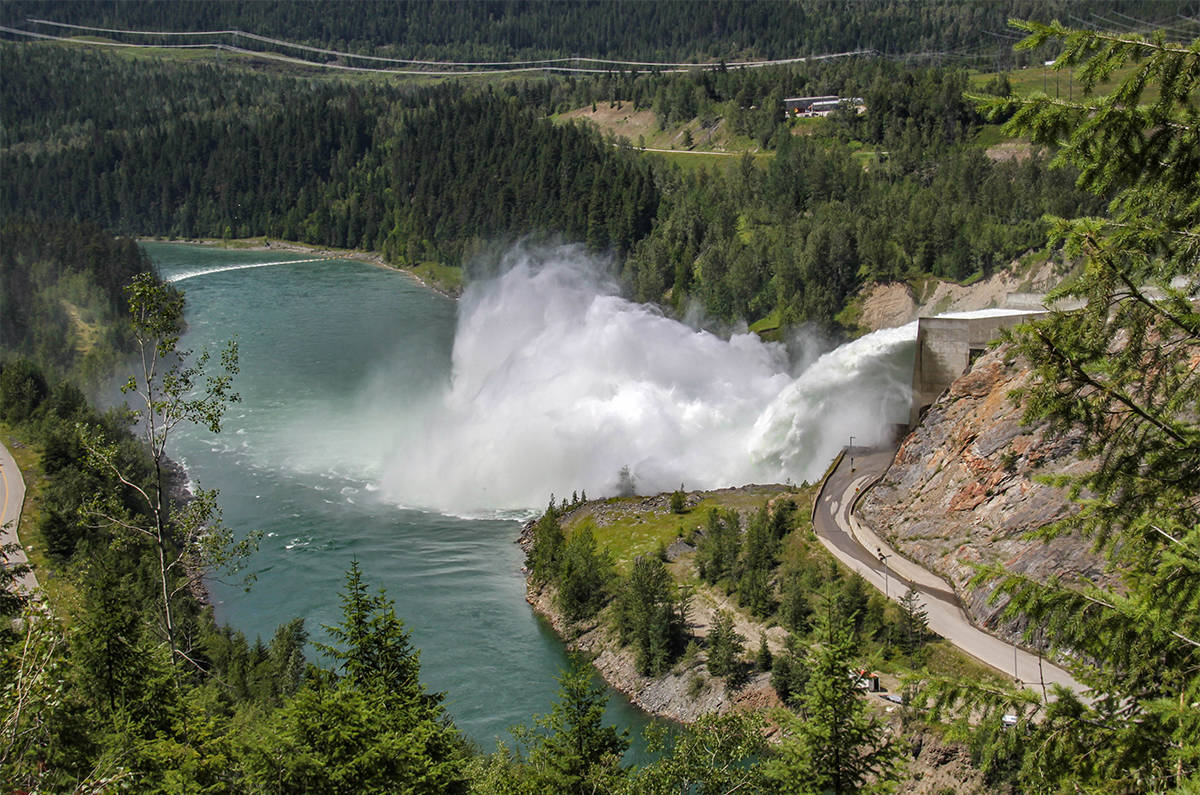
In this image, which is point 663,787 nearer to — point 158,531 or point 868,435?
point 158,531

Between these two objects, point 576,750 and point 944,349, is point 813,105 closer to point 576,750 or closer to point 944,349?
point 944,349

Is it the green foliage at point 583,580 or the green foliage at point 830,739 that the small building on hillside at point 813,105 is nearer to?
the green foliage at point 583,580

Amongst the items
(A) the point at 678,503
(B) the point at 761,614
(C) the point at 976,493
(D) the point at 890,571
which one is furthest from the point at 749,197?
(D) the point at 890,571

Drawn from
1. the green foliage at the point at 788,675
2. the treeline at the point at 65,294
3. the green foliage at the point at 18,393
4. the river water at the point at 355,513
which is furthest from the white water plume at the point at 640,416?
the treeline at the point at 65,294

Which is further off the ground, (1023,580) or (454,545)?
(1023,580)

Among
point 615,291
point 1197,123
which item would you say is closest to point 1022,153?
point 615,291
